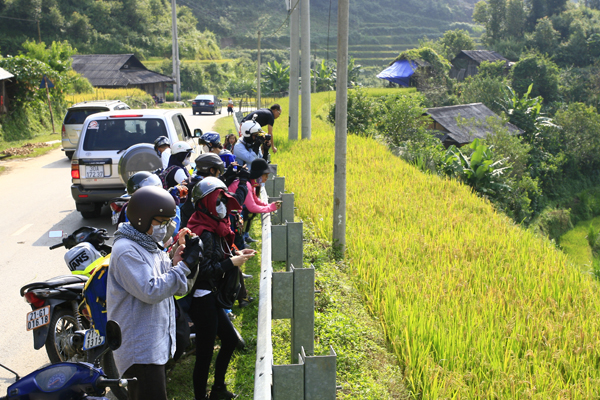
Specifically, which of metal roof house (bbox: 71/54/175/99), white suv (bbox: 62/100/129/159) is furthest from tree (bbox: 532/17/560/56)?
white suv (bbox: 62/100/129/159)

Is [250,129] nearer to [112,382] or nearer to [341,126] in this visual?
[341,126]

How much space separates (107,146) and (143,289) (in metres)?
6.97

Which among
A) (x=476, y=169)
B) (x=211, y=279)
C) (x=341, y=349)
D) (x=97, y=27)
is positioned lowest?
(x=476, y=169)

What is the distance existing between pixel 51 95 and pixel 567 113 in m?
32.4

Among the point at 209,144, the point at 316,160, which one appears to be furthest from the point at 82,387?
the point at 316,160

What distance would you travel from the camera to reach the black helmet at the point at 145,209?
9.85 feet

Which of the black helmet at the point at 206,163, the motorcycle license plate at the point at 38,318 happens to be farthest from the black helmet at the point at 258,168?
the motorcycle license plate at the point at 38,318

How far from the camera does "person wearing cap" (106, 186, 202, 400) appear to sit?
2.95 meters

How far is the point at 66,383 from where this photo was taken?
8.19 feet

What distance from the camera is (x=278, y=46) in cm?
11219

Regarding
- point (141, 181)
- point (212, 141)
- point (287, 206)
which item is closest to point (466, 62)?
point (212, 141)

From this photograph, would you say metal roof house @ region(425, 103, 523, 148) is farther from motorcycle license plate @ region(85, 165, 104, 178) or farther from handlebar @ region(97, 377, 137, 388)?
handlebar @ region(97, 377, 137, 388)

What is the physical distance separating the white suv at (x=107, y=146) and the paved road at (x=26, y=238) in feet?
2.00

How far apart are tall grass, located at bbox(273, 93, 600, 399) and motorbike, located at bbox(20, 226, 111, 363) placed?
8.85ft
